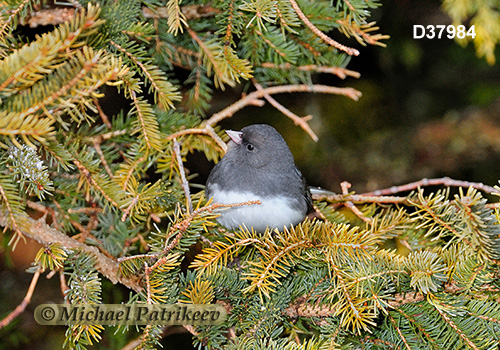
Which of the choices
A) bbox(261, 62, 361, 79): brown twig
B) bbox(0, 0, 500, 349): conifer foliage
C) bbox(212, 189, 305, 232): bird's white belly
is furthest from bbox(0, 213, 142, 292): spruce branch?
bbox(261, 62, 361, 79): brown twig

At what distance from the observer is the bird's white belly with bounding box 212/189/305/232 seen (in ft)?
4.60

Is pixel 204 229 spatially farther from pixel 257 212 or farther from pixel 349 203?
pixel 349 203

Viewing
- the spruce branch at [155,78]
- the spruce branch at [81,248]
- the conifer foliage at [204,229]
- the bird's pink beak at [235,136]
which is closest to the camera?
the conifer foliage at [204,229]

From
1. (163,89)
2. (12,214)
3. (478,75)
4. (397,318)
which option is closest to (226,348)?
(397,318)

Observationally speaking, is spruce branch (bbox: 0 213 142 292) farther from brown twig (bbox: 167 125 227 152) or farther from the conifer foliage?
brown twig (bbox: 167 125 227 152)

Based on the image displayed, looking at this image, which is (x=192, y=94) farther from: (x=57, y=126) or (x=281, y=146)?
(x=57, y=126)

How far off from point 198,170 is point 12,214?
1.38m

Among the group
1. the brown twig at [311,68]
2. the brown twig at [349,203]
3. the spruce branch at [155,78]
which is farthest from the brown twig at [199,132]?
the brown twig at [349,203]

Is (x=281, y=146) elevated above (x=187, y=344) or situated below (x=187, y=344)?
above

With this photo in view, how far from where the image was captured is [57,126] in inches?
52.1

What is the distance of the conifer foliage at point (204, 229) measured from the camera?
84 centimetres

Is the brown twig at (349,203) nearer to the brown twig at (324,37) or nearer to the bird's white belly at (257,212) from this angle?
the bird's white belly at (257,212)

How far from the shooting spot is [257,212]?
141 centimetres

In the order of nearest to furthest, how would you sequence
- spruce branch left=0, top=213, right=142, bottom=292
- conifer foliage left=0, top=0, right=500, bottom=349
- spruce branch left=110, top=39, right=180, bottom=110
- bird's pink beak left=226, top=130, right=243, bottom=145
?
conifer foliage left=0, top=0, right=500, bottom=349
spruce branch left=0, top=213, right=142, bottom=292
spruce branch left=110, top=39, right=180, bottom=110
bird's pink beak left=226, top=130, right=243, bottom=145
